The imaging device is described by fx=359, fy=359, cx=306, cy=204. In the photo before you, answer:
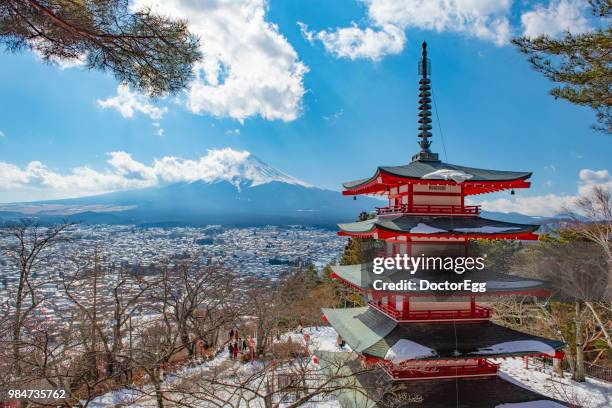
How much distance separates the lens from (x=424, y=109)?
1093cm

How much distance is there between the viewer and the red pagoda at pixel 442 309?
8.34 metres

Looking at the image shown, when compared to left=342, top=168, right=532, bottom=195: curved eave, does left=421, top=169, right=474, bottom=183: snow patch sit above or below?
above

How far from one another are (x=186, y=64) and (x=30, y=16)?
1844 millimetres

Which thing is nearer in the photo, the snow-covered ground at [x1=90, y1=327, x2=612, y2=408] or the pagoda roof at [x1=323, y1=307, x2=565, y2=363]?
the pagoda roof at [x1=323, y1=307, x2=565, y2=363]

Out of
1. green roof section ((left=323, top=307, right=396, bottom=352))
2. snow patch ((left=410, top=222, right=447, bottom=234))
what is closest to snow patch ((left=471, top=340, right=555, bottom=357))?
green roof section ((left=323, top=307, right=396, bottom=352))

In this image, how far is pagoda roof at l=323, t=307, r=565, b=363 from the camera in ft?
26.4

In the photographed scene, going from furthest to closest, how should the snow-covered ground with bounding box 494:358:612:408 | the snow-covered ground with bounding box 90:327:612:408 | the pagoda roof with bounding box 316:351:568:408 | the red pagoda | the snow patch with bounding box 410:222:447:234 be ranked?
the snow-covered ground with bounding box 494:358:612:408, the snow-covered ground with bounding box 90:327:612:408, the snow patch with bounding box 410:222:447:234, the red pagoda, the pagoda roof with bounding box 316:351:568:408

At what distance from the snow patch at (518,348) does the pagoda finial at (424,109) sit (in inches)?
208

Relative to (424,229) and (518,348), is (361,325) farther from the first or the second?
(518,348)

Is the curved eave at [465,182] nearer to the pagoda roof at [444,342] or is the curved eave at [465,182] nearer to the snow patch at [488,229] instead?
the snow patch at [488,229]

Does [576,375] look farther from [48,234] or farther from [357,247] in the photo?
[48,234]

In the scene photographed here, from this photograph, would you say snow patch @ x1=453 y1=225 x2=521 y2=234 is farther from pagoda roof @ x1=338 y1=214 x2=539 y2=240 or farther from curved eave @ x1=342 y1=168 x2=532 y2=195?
curved eave @ x1=342 y1=168 x2=532 y2=195

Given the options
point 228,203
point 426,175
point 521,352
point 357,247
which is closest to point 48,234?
point 426,175

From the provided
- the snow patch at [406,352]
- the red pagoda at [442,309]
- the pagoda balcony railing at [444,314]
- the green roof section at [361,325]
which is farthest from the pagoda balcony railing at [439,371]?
the pagoda balcony railing at [444,314]
